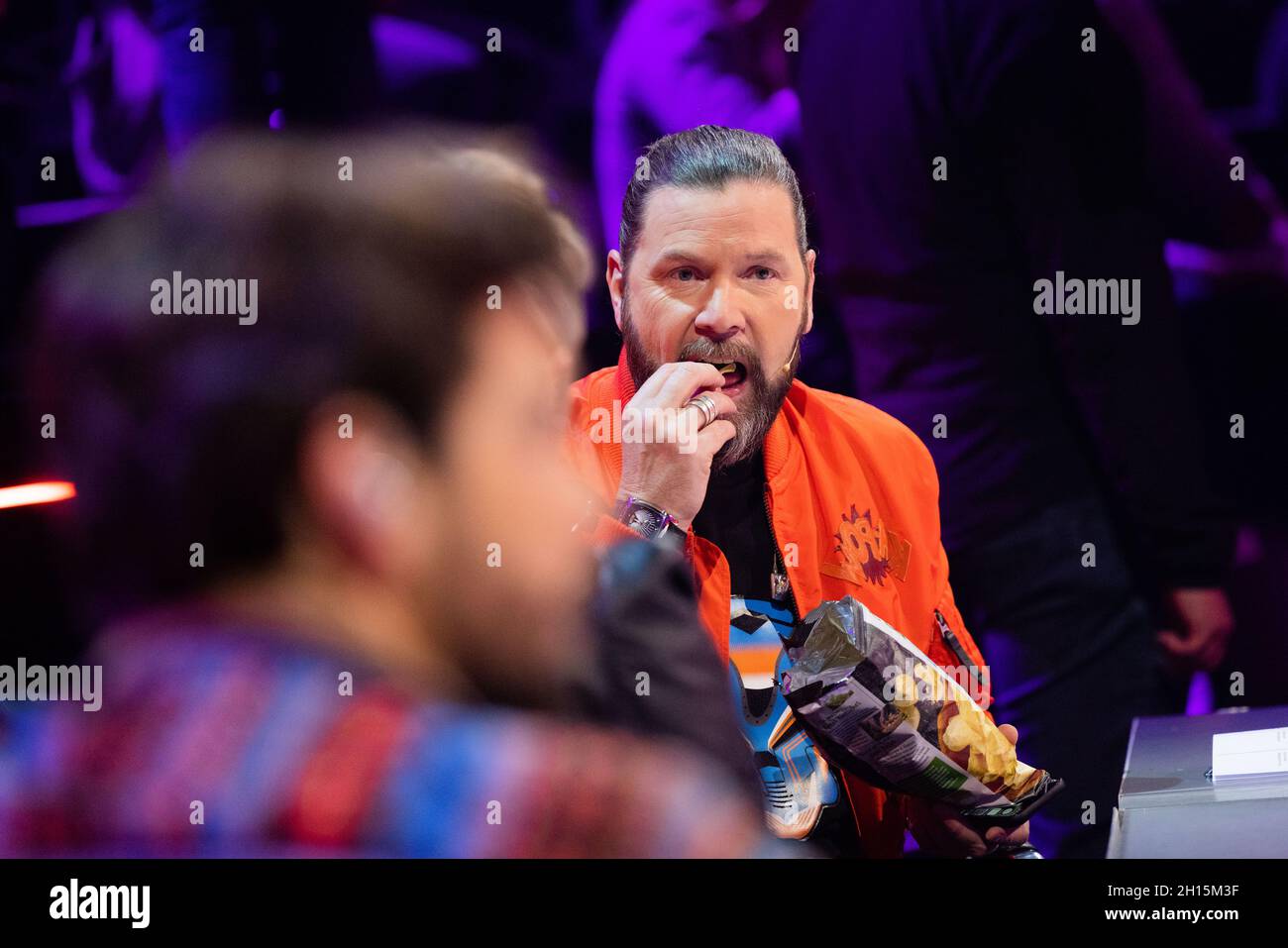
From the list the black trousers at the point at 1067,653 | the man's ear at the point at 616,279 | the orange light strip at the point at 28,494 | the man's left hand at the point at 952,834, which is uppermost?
the man's ear at the point at 616,279

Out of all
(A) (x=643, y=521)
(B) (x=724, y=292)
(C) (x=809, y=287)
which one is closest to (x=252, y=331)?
(A) (x=643, y=521)

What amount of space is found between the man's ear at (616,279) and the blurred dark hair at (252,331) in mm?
1693

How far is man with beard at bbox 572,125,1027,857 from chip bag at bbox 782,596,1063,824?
253 millimetres

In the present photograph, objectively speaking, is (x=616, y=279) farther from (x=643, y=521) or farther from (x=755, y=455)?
(x=643, y=521)

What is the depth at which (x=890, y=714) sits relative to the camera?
205 centimetres

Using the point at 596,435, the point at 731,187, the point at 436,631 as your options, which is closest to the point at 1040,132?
the point at 731,187

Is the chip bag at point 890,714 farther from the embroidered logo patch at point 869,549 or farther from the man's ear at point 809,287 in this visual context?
the man's ear at point 809,287

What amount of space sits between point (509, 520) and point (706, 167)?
6.08 feet

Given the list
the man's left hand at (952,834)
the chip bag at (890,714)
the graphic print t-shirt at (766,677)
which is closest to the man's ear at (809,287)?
the graphic print t-shirt at (766,677)

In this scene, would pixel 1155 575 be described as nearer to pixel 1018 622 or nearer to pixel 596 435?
pixel 1018 622

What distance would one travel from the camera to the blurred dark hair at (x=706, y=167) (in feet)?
8.69

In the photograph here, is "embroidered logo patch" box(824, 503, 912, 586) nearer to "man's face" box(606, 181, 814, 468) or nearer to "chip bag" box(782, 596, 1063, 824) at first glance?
"man's face" box(606, 181, 814, 468)

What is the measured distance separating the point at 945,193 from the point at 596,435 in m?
0.89

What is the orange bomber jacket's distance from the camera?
2496 millimetres
